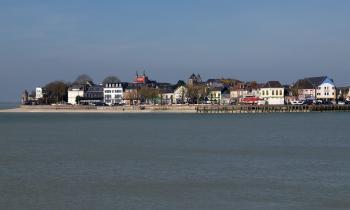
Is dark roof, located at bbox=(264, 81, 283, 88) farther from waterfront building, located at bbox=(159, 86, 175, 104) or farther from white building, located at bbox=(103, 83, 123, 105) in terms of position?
white building, located at bbox=(103, 83, 123, 105)

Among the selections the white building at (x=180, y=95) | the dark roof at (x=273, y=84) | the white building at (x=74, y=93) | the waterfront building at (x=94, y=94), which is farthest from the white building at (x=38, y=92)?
the dark roof at (x=273, y=84)

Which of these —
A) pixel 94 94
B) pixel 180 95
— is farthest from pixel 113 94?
pixel 180 95

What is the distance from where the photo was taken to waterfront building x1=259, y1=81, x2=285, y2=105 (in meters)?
122

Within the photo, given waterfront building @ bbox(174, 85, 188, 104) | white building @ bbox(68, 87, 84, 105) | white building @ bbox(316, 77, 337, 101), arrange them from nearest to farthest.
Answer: white building @ bbox(316, 77, 337, 101)
waterfront building @ bbox(174, 85, 188, 104)
white building @ bbox(68, 87, 84, 105)

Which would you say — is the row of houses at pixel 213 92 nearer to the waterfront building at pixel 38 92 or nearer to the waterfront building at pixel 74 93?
the waterfront building at pixel 74 93

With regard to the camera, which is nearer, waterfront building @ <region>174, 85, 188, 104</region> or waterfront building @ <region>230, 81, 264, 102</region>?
waterfront building @ <region>230, 81, 264, 102</region>

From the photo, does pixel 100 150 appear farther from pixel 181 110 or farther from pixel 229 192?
pixel 181 110

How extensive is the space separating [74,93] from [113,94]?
965cm

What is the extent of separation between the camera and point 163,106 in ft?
392

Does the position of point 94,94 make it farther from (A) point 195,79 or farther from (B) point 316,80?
(B) point 316,80

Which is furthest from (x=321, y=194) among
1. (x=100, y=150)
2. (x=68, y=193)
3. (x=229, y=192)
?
(x=100, y=150)

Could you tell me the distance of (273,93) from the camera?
123 meters

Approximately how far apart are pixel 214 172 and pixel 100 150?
1125cm

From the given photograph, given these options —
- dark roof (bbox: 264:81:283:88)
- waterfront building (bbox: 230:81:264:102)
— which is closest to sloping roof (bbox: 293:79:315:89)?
dark roof (bbox: 264:81:283:88)
